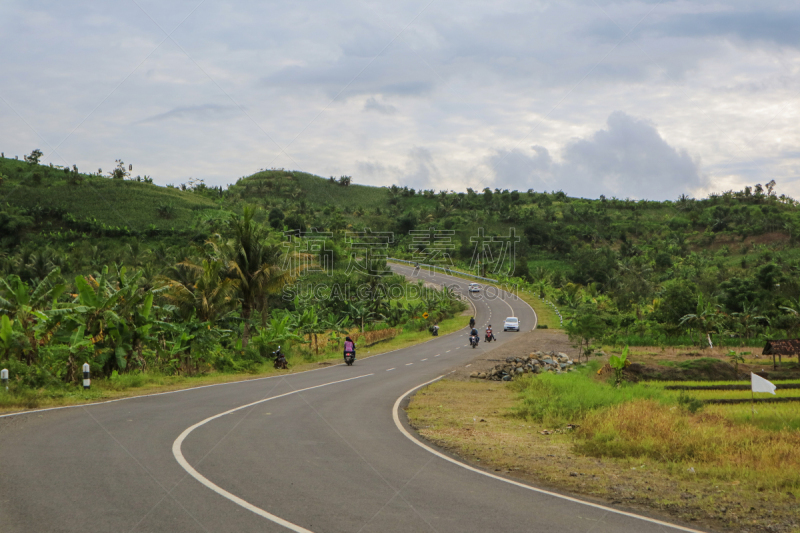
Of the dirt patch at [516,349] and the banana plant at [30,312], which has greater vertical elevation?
the banana plant at [30,312]

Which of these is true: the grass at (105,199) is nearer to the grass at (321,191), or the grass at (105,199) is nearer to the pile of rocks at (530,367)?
the grass at (321,191)

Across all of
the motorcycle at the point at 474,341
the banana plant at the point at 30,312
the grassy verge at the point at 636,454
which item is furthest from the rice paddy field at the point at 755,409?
the banana plant at the point at 30,312

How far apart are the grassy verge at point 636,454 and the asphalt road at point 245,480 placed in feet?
2.94

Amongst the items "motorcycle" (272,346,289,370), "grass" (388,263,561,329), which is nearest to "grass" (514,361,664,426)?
"motorcycle" (272,346,289,370)

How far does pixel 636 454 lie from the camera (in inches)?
405

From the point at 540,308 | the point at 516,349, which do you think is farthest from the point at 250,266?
the point at 540,308

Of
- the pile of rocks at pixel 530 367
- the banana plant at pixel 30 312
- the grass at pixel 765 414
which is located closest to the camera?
the grass at pixel 765 414

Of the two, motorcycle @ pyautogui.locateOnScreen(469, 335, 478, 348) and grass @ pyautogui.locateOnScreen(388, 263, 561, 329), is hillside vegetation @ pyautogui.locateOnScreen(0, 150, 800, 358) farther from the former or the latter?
motorcycle @ pyautogui.locateOnScreen(469, 335, 478, 348)

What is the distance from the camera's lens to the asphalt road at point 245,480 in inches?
250

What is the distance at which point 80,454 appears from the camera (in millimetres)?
9125

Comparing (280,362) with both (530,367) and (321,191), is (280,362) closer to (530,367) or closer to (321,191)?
(530,367)

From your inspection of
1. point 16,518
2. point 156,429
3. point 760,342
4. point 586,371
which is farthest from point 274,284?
point 760,342

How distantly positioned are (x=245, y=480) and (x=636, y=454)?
669 centimetres

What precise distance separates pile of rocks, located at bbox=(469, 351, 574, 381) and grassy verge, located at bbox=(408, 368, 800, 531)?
25.8ft
